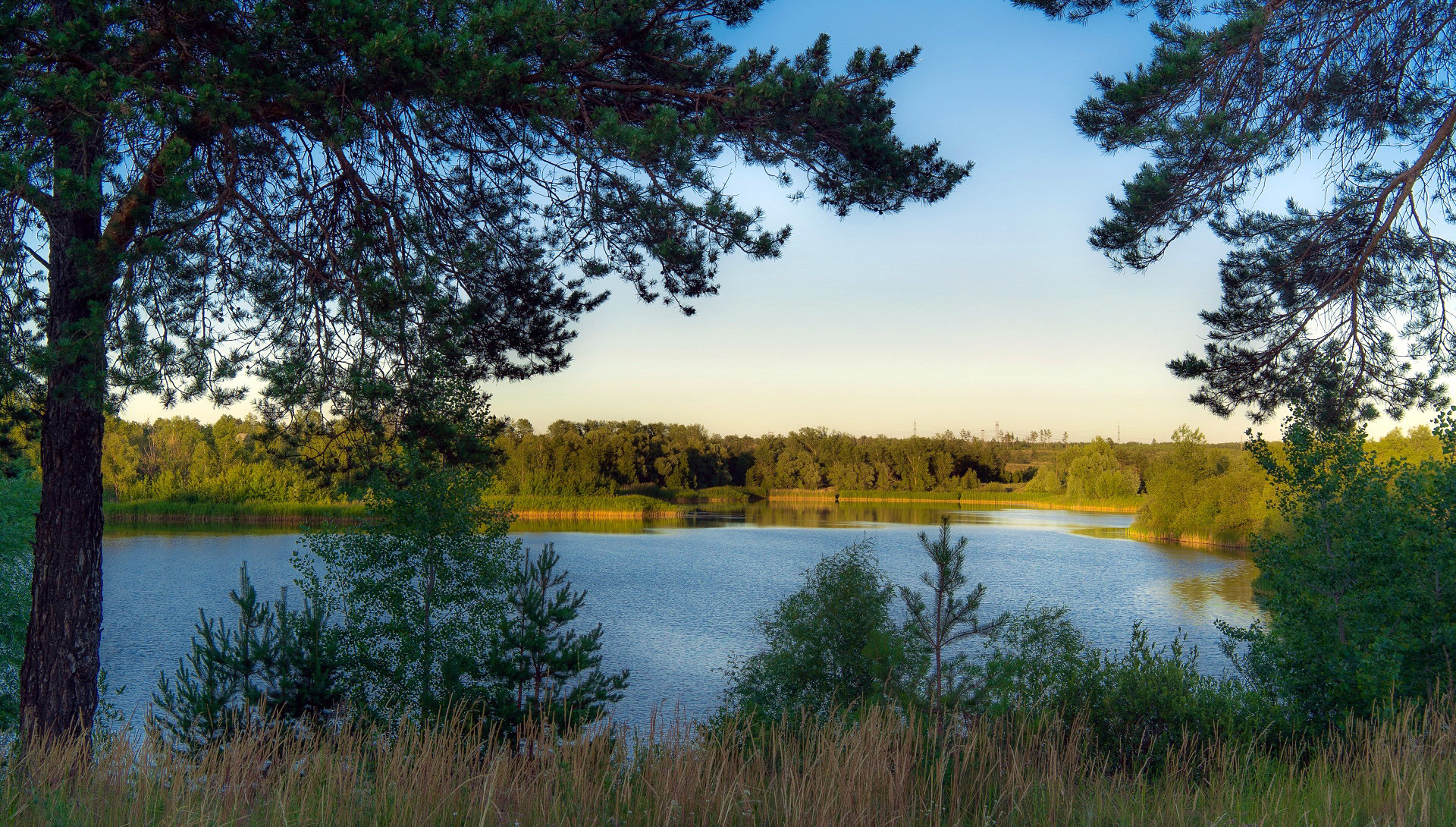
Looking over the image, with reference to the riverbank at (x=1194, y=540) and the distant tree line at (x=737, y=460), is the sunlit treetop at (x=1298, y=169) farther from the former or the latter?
the distant tree line at (x=737, y=460)

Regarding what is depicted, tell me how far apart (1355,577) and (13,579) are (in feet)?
63.3

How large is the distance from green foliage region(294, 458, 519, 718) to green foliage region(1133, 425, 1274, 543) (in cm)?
3757

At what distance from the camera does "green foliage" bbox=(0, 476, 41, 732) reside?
13.9 meters

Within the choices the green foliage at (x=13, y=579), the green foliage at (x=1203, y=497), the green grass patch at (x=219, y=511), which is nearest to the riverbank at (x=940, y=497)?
the green foliage at (x=1203, y=497)

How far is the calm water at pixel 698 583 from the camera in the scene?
64.3 feet

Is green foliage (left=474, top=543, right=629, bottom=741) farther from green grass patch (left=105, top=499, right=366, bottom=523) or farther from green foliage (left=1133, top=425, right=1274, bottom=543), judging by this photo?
green grass patch (left=105, top=499, right=366, bottom=523)

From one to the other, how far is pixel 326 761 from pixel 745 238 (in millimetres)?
4271

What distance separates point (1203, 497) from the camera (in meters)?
46.8

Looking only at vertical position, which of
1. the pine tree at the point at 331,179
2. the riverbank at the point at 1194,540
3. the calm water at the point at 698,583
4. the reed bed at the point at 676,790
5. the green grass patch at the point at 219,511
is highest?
the pine tree at the point at 331,179

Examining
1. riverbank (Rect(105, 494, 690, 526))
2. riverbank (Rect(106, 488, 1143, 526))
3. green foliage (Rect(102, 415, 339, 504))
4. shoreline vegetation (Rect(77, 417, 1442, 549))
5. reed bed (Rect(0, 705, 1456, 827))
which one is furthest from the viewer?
green foliage (Rect(102, 415, 339, 504))

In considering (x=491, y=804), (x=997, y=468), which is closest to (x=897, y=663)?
(x=491, y=804)

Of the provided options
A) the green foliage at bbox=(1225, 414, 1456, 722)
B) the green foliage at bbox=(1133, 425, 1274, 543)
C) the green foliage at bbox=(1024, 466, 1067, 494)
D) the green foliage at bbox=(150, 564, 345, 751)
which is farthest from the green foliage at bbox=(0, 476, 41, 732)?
the green foliage at bbox=(1024, 466, 1067, 494)

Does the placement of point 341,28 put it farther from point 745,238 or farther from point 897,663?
point 897,663

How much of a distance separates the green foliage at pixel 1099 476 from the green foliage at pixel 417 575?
251 feet
